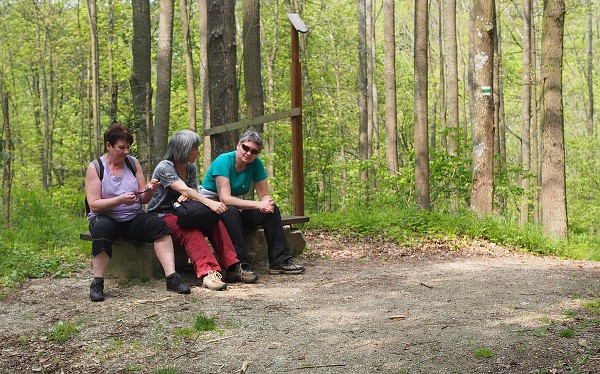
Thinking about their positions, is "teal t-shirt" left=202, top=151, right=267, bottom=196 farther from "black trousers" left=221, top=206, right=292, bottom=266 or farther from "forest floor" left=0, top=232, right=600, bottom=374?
"forest floor" left=0, top=232, right=600, bottom=374

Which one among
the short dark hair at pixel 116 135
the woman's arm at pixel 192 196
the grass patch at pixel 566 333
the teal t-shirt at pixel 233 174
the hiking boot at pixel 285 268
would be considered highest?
the short dark hair at pixel 116 135

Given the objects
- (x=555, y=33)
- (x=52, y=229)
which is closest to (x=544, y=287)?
(x=555, y=33)

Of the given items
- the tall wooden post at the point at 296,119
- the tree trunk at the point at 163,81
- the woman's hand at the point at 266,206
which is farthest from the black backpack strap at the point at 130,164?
the tree trunk at the point at 163,81

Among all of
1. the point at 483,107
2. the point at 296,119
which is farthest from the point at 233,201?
the point at 483,107

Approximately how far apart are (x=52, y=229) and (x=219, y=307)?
4923 mm

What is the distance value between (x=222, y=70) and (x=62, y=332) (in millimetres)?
4785

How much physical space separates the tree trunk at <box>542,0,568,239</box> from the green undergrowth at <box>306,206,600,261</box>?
0.29m

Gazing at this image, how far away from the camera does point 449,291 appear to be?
17.3ft

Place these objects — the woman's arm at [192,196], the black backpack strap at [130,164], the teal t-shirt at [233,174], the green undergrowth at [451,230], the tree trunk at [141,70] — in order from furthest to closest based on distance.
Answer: the tree trunk at [141,70] → the green undergrowth at [451,230] → the teal t-shirt at [233,174] → the woman's arm at [192,196] → the black backpack strap at [130,164]

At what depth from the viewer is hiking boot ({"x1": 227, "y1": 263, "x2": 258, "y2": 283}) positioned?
586cm

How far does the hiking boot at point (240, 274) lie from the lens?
19.2 feet

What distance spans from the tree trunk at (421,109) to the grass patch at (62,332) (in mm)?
8252

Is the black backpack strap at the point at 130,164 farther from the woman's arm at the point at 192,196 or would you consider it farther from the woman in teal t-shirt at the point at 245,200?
the woman in teal t-shirt at the point at 245,200

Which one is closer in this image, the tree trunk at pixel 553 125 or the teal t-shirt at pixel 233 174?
the teal t-shirt at pixel 233 174
